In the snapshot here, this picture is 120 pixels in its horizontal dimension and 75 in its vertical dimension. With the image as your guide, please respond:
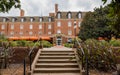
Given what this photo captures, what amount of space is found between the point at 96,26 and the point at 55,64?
34.2 meters

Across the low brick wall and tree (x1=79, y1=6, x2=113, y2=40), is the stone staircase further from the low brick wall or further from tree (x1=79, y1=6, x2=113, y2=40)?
tree (x1=79, y1=6, x2=113, y2=40)

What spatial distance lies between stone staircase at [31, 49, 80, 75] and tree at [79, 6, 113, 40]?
100 feet

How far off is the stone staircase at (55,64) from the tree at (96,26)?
30.6 m

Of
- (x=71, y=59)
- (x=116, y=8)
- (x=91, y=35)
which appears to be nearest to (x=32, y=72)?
(x=71, y=59)

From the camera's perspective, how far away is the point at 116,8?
2922mm

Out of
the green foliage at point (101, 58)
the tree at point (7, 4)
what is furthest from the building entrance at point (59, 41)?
the tree at point (7, 4)

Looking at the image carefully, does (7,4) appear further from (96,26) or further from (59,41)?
(59,41)

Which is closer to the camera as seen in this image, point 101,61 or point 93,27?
point 101,61

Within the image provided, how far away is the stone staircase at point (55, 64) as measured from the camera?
10.6 metres

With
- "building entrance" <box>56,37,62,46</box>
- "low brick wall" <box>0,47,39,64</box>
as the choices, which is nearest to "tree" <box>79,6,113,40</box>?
"building entrance" <box>56,37,62,46</box>

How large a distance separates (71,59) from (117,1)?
9.33 m

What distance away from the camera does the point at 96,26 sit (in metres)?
44.6

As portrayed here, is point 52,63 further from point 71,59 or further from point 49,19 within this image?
point 49,19

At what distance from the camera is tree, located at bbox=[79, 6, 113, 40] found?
43.6m
